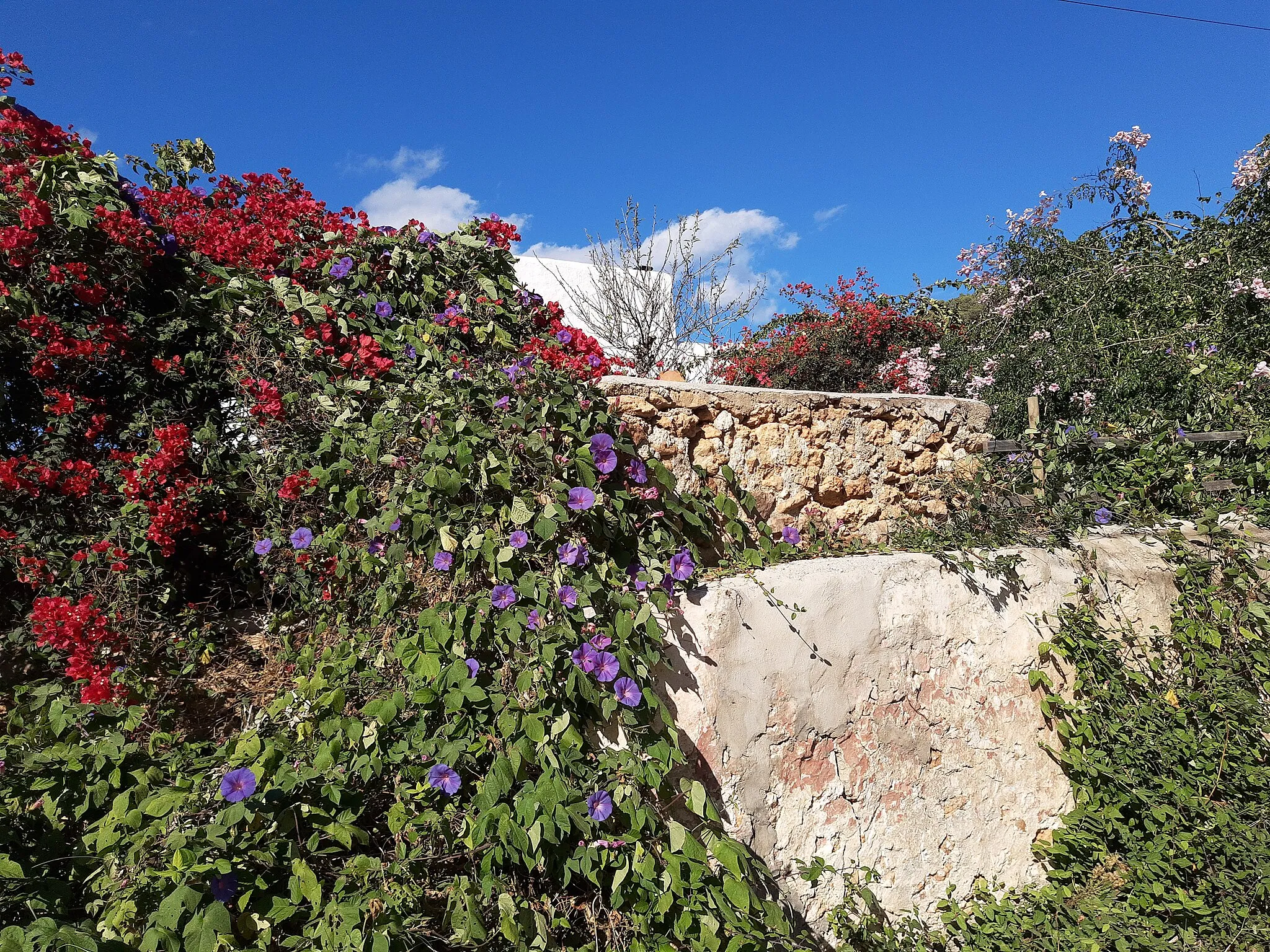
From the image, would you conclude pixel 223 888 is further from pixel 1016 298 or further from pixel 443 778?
pixel 1016 298

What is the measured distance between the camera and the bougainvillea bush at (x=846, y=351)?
26.4 feet

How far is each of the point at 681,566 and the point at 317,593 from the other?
59.3 inches

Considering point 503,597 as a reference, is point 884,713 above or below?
below

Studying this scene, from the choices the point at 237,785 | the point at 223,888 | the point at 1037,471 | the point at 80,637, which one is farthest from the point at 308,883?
the point at 1037,471

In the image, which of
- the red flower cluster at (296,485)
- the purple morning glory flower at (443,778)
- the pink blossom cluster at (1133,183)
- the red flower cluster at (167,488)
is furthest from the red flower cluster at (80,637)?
the pink blossom cluster at (1133,183)

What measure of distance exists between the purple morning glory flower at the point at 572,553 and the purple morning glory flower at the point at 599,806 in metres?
0.68

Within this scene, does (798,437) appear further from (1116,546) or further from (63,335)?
(63,335)

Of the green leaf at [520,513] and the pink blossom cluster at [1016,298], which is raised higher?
the pink blossom cluster at [1016,298]

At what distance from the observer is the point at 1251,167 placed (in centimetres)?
631

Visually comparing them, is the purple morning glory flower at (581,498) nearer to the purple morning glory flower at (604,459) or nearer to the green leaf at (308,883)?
the purple morning glory flower at (604,459)

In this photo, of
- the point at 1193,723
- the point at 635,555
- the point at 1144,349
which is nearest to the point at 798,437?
the point at 635,555

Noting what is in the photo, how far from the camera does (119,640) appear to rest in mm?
2631

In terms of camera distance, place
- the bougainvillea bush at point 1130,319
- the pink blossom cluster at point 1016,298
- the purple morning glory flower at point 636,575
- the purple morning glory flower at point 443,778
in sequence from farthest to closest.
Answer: the pink blossom cluster at point 1016,298 < the bougainvillea bush at point 1130,319 < the purple morning glory flower at point 636,575 < the purple morning glory flower at point 443,778

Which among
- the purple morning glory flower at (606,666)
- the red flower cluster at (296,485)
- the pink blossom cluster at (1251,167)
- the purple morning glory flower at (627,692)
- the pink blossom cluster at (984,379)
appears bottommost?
the purple morning glory flower at (627,692)
